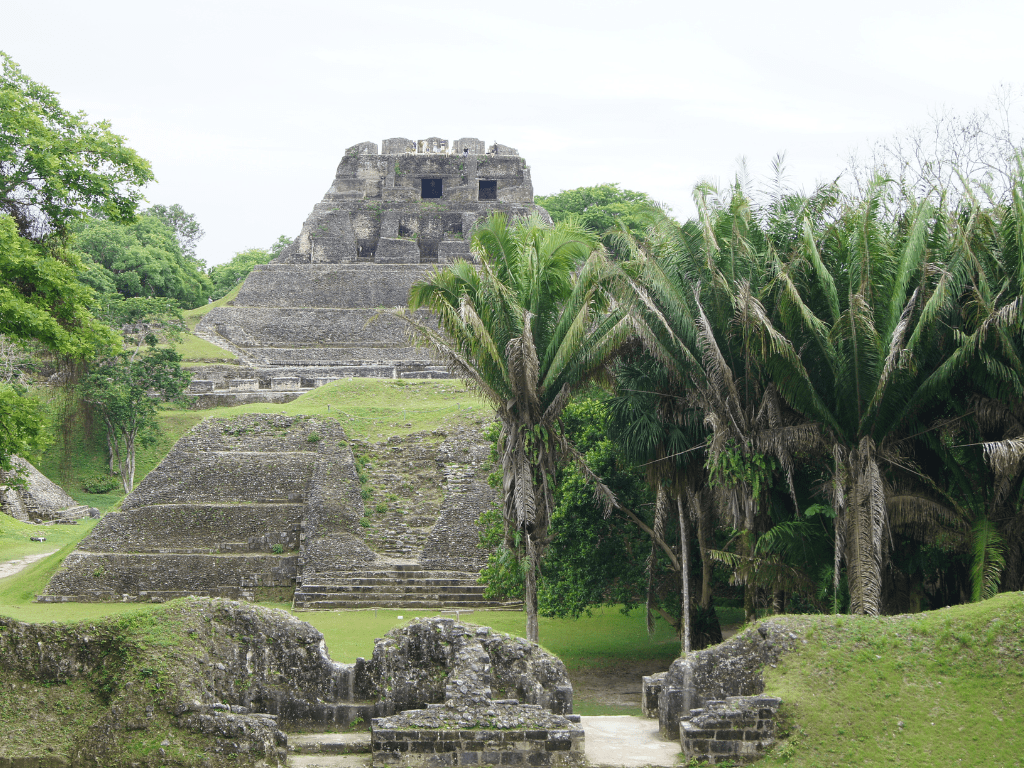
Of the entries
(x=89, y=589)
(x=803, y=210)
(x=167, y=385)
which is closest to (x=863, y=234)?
(x=803, y=210)

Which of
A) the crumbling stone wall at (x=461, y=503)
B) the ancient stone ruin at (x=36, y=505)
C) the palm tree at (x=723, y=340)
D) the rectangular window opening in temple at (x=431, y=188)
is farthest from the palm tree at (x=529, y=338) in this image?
the rectangular window opening in temple at (x=431, y=188)

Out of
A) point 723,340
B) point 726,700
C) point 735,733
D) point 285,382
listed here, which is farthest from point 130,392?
point 735,733

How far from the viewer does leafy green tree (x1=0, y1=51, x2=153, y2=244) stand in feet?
38.0

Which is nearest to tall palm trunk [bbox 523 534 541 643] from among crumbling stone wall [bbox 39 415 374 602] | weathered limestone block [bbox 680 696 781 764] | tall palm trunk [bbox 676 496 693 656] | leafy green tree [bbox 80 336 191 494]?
tall palm trunk [bbox 676 496 693 656]

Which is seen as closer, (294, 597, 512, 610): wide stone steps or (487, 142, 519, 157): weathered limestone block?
(294, 597, 512, 610): wide stone steps

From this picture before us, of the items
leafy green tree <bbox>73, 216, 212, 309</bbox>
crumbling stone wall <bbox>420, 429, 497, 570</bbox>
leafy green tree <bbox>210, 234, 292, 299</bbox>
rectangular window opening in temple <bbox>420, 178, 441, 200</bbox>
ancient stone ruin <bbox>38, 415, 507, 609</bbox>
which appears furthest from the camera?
leafy green tree <bbox>210, 234, 292, 299</bbox>

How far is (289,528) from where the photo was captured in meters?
19.3

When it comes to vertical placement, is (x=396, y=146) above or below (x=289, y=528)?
above

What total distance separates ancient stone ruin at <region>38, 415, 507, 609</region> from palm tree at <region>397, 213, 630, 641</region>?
20.1 ft

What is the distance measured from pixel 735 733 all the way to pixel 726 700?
10.2 inches

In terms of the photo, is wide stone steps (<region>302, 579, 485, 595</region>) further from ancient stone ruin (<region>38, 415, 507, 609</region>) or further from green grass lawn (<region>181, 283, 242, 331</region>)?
green grass lawn (<region>181, 283, 242, 331</region>)

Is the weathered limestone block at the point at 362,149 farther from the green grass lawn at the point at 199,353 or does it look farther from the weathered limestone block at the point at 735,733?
the weathered limestone block at the point at 735,733

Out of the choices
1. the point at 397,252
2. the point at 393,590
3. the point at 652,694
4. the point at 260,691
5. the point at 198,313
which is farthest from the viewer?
the point at 397,252

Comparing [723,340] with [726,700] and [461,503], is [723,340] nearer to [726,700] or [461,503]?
[726,700]
